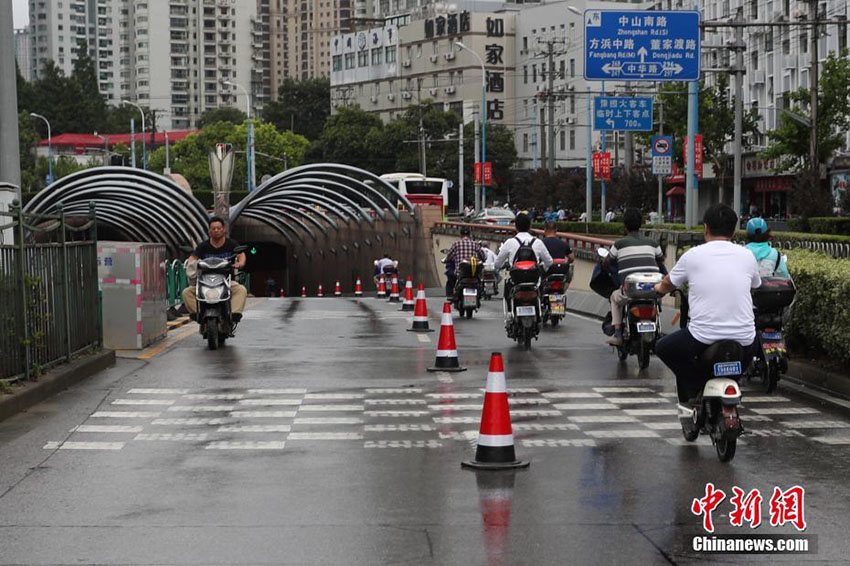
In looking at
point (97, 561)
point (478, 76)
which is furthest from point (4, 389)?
point (478, 76)

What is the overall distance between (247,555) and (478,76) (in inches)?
4687

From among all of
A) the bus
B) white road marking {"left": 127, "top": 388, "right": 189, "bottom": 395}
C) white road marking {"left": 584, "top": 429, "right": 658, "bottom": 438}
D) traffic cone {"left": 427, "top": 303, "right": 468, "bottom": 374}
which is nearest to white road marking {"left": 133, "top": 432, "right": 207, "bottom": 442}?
white road marking {"left": 127, "top": 388, "right": 189, "bottom": 395}

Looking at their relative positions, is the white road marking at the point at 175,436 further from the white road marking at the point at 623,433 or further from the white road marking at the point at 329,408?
the white road marking at the point at 623,433

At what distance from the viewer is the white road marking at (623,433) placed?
1016 cm

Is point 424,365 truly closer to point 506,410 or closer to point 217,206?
point 506,410

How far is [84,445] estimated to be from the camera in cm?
987

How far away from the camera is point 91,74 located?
186875 mm

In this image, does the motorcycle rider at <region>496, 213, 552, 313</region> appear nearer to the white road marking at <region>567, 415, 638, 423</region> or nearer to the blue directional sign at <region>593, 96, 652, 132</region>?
the white road marking at <region>567, 415, 638, 423</region>

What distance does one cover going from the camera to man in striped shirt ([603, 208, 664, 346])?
583 inches

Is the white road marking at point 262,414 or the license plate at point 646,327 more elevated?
the license plate at point 646,327

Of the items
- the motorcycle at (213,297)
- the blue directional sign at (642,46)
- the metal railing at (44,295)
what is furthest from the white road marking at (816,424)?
the blue directional sign at (642,46)

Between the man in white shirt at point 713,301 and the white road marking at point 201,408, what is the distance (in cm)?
421

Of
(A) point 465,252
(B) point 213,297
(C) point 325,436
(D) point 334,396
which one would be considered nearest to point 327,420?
(C) point 325,436

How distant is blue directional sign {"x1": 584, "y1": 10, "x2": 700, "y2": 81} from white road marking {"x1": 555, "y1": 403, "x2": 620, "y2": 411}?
17044mm
